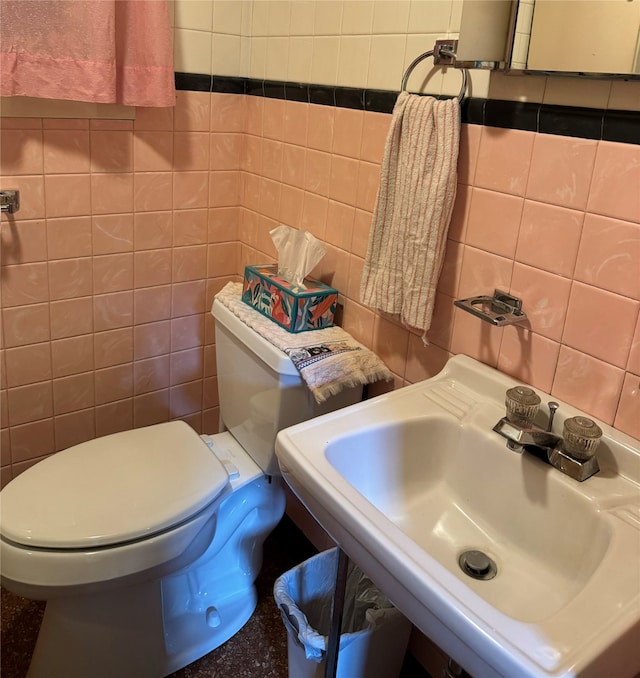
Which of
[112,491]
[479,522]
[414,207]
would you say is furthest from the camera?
[112,491]

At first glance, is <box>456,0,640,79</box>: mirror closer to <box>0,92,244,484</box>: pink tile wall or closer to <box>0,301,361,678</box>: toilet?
<box>0,301,361,678</box>: toilet

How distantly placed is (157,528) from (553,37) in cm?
117

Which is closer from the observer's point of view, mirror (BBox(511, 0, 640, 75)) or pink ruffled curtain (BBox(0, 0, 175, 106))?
mirror (BBox(511, 0, 640, 75))

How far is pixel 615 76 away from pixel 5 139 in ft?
4.19

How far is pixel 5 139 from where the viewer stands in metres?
1.47

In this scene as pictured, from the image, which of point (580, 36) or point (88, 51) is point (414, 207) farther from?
point (88, 51)

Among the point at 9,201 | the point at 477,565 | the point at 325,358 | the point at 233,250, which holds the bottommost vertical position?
the point at 477,565

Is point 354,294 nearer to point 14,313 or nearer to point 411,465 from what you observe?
point 411,465

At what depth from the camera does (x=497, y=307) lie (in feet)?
3.89

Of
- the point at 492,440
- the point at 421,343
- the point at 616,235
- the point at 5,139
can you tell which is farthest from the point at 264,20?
the point at 492,440

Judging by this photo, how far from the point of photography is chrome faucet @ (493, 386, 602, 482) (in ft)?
3.22

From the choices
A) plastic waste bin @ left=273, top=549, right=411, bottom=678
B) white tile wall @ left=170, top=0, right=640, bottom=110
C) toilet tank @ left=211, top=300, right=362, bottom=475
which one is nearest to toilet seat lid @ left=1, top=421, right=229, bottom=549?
toilet tank @ left=211, top=300, right=362, bottom=475

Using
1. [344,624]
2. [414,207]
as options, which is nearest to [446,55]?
[414,207]

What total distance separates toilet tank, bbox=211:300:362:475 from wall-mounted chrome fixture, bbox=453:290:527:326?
403 millimetres
